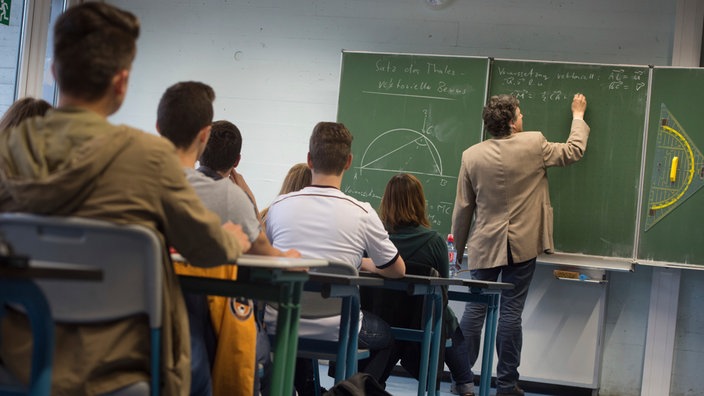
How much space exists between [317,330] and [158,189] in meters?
1.37

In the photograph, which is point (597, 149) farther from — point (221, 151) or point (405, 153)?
point (221, 151)

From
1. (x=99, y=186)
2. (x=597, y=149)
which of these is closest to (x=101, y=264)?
(x=99, y=186)

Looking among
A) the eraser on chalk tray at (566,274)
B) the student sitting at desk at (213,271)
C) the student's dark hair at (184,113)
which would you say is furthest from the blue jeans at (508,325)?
the student's dark hair at (184,113)

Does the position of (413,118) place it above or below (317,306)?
above

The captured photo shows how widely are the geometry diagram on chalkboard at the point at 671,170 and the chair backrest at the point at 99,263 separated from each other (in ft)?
13.5

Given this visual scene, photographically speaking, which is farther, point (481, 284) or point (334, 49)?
point (334, 49)

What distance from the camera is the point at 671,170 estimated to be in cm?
511

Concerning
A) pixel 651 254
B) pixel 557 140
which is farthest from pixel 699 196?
pixel 557 140

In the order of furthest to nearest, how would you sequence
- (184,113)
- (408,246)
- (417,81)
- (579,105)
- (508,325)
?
(417,81), (579,105), (508,325), (408,246), (184,113)

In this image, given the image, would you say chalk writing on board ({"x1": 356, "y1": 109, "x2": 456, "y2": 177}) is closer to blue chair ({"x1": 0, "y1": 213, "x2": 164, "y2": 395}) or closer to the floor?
the floor

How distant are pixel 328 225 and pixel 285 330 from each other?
96cm

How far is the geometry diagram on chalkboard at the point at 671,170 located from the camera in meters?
5.07

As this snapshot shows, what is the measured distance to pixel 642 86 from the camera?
16.9ft

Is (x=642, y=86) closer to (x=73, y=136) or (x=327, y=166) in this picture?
(x=327, y=166)
